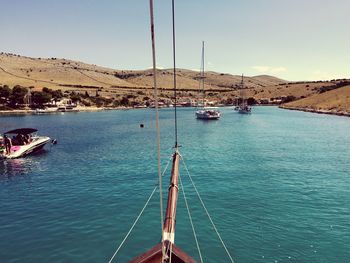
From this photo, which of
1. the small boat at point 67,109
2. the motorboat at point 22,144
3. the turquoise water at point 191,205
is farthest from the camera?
the small boat at point 67,109

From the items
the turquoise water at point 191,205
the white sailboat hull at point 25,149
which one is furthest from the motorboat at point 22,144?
the turquoise water at point 191,205

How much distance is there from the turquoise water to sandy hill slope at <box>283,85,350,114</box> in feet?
289

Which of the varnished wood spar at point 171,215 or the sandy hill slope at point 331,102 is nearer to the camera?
the varnished wood spar at point 171,215

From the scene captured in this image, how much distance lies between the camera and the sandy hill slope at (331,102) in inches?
5059

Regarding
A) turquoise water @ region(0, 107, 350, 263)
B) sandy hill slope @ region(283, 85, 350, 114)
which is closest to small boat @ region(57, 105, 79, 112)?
turquoise water @ region(0, 107, 350, 263)

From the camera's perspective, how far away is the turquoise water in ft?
63.9

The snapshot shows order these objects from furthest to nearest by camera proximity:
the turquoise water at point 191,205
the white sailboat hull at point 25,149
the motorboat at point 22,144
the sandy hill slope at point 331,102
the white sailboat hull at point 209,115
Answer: the sandy hill slope at point 331,102 < the white sailboat hull at point 209,115 < the motorboat at point 22,144 < the white sailboat hull at point 25,149 < the turquoise water at point 191,205

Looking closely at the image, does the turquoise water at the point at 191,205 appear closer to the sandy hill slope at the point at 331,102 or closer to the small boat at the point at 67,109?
the sandy hill slope at the point at 331,102

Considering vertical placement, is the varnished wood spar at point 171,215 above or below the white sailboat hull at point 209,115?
above

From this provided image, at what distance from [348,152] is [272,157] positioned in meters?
14.0

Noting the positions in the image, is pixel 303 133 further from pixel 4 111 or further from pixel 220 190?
pixel 4 111

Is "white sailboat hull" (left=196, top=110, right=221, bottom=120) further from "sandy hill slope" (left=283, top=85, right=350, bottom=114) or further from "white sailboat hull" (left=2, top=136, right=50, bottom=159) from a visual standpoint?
"white sailboat hull" (left=2, top=136, right=50, bottom=159)

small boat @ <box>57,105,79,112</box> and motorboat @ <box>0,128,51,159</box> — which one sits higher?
motorboat @ <box>0,128,51,159</box>

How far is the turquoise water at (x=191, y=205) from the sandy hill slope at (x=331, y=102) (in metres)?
88.2
